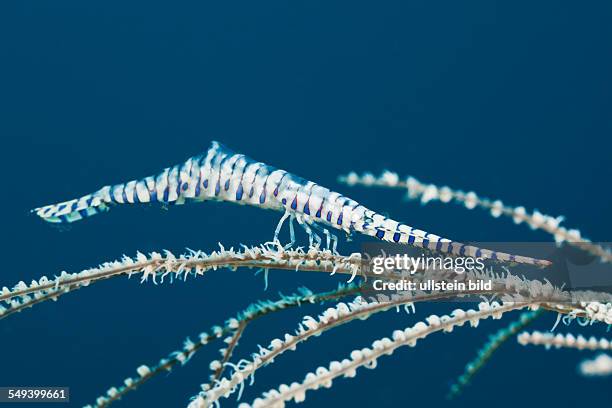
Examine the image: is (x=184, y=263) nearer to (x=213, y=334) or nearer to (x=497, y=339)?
(x=213, y=334)

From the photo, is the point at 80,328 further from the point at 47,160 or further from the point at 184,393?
the point at 47,160

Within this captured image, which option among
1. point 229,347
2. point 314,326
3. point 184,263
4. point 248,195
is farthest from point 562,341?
point 248,195

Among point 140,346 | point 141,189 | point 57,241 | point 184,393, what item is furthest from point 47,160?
point 141,189

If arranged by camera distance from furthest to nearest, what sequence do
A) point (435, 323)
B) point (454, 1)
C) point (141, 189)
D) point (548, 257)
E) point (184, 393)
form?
point (454, 1)
point (184, 393)
point (141, 189)
point (548, 257)
point (435, 323)

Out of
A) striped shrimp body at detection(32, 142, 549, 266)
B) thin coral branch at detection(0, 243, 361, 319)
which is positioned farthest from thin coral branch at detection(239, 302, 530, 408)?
striped shrimp body at detection(32, 142, 549, 266)

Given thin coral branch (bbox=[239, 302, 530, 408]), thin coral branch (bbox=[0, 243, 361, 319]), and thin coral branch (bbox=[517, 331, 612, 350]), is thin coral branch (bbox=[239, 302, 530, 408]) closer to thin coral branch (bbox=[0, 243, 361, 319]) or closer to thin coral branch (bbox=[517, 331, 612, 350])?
thin coral branch (bbox=[517, 331, 612, 350])

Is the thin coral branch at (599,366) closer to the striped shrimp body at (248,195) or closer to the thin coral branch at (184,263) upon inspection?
the thin coral branch at (184,263)
